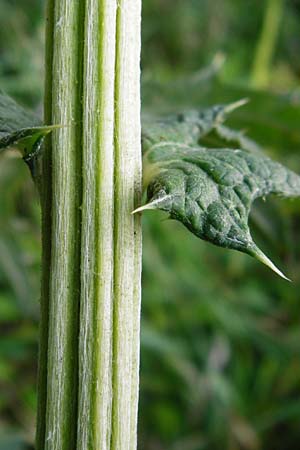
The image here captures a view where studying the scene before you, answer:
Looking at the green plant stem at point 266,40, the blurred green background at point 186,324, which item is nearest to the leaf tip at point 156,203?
the blurred green background at point 186,324

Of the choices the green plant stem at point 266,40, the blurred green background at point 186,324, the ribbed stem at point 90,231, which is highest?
the green plant stem at point 266,40

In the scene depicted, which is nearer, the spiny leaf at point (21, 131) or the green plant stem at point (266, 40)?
the spiny leaf at point (21, 131)

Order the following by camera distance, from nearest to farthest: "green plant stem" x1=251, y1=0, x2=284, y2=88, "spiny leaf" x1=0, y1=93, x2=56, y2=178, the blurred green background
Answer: "spiny leaf" x1=0, y1=93, x2=56, y2=178 → the blurred green background → "green plant stem" x1=251, y1=0, x2=284, y2=88

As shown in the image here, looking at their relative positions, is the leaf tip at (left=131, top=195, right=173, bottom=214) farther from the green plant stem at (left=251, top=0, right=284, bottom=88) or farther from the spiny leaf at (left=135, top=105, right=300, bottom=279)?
the green plant stem at (left=251, top=0, right=284, bottom=88)

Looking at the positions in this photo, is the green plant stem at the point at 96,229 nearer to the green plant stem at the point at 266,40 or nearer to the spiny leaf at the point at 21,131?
the spiny leaf at the point at 21,131

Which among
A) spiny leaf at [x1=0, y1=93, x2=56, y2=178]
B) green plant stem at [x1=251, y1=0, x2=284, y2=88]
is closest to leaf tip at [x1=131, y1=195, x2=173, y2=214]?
spiny leaf at [x1=0, y1=93, x2=56, y2=178]

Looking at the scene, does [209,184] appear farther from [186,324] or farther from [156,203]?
[186,324]

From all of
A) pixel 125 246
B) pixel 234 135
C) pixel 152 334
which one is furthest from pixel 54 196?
pixel 152 334
